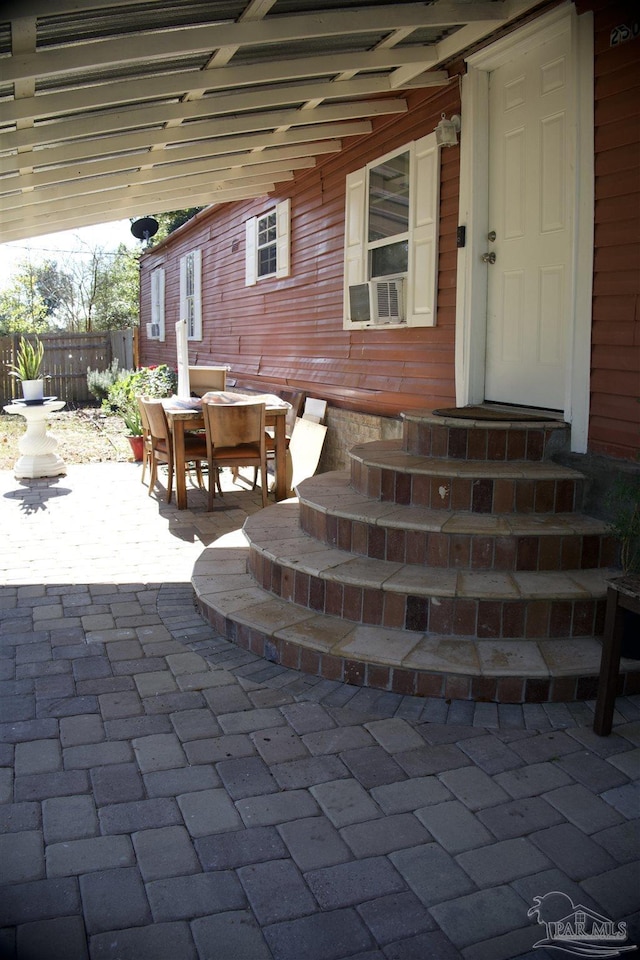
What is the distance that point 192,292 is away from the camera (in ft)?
44.1

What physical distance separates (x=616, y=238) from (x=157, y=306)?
13.6 metres

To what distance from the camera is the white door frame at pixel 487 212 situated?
3.76 m

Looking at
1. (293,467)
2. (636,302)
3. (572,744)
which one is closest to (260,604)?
(572,744)

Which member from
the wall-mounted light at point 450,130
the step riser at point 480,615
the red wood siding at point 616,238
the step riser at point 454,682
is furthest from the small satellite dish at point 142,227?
the step riser at point 454,682

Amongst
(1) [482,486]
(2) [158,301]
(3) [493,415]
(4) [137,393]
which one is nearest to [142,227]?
(2) [158,301]

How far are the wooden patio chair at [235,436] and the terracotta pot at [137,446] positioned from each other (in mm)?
2665

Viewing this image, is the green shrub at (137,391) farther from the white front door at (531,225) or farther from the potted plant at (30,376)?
the white front door at (531,225)

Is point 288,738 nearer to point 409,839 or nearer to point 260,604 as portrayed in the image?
point 409,839

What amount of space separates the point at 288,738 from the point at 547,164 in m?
3.48

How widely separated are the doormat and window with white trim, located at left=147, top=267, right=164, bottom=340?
11736 mm

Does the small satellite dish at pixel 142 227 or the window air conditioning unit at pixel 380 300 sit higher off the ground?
the small satellite dish at pixel 142 227

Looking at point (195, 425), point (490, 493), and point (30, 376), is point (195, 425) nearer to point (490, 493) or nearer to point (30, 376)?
point (30, 376)

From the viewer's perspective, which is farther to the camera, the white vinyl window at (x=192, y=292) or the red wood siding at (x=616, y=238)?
the white vinyl window at (x=192, y=292)

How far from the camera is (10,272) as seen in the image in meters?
31.4
